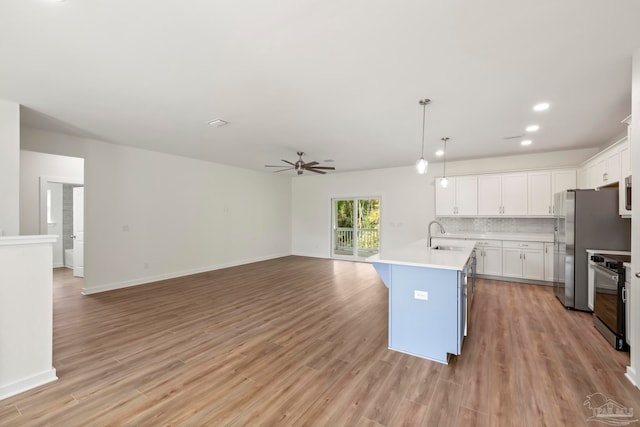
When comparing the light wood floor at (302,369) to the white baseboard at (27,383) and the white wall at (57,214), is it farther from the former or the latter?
the white wall at (57,214)

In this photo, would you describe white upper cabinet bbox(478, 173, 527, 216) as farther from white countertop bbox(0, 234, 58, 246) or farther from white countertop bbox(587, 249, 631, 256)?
white countertop bbox(0, 234, 58, 246)

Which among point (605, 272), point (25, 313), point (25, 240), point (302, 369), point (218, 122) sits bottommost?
point (302, 369)

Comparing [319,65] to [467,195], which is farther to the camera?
[467,195]

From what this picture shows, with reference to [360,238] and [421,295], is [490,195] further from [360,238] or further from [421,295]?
[421,295]

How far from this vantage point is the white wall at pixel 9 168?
310 centimetres

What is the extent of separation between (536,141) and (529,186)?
107cm

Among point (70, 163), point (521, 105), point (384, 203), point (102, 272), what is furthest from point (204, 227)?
point (521, 105)

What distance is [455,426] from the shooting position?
1.79 meters

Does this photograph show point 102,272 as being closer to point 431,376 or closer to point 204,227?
point 204,227

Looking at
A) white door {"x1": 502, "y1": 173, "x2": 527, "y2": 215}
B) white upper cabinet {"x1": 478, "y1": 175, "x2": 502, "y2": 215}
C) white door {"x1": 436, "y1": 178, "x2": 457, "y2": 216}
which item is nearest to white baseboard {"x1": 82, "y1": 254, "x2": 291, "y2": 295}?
white door {"x1": 436, "y1": 178, "x2": 457, "y2": 216}

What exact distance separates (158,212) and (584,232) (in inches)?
291

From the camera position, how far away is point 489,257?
574 cm

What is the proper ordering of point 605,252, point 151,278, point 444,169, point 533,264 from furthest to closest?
point 444,169, point 151,278, point 533,264, point 605,252

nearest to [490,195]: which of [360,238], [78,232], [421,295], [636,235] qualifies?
[360,238]
